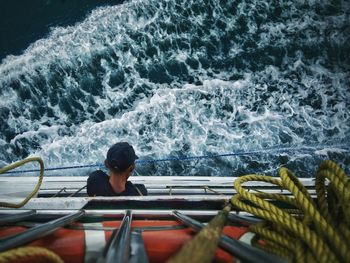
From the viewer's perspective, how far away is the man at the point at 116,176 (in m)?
2.41

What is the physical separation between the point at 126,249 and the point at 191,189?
2.03 metres

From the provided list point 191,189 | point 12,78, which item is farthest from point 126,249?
point 12,78

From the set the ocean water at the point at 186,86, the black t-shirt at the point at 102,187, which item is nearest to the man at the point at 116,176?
the black t-shirt at the point at 102,187

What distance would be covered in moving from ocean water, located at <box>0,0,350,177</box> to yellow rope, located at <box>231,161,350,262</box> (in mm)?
4016

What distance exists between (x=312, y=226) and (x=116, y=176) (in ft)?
5.65

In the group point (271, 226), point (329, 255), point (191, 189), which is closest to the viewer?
point (329, 255)

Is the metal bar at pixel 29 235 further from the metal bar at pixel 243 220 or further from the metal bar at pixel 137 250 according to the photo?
the metal bar at pixel 243 220

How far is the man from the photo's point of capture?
7.91ft

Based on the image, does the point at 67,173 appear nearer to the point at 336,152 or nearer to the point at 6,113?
the point at 6,113

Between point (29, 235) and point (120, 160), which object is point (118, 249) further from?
point (120, 160)

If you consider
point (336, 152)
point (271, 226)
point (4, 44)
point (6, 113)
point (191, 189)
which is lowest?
point (336, 152)

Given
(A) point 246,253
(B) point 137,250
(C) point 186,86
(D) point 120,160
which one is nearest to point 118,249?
(B) point 137,250

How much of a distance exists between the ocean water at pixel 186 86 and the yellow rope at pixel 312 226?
402 centimetres

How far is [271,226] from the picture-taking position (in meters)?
1.17
